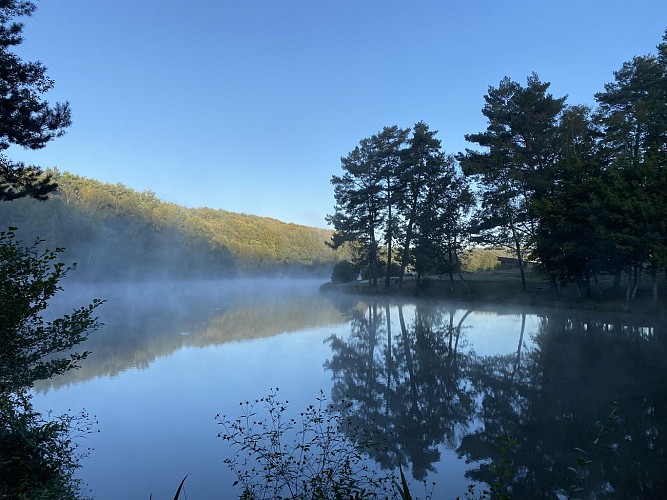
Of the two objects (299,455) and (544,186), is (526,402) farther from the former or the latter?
(544,186)

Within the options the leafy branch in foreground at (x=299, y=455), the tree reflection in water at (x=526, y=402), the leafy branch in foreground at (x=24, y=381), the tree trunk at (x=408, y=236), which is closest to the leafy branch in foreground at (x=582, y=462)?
the tree reflection in water at (x=526, y=402)

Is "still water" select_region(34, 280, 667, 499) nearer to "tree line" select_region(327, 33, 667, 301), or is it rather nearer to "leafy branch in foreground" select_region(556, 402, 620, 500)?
"leafy branch in foreground" select_region(556, 402, 620, 500)

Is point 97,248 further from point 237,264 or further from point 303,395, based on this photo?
point 303,395

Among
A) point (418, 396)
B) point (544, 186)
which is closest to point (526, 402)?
point (418, 396)

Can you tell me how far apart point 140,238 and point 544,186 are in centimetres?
6137

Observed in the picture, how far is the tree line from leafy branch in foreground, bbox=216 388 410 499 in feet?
52.8

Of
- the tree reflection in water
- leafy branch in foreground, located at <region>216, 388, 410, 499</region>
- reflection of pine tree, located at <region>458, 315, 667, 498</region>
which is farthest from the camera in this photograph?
the tree reflection in water

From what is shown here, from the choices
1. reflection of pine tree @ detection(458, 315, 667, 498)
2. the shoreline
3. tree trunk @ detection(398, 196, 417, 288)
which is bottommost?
reflection of pine tree @ detection(458, 315, 667, 498)

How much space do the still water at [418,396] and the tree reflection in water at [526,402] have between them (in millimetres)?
32

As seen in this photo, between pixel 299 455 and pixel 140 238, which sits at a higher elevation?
pixel 140 238

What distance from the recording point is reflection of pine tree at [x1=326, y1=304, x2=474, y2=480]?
625 cm

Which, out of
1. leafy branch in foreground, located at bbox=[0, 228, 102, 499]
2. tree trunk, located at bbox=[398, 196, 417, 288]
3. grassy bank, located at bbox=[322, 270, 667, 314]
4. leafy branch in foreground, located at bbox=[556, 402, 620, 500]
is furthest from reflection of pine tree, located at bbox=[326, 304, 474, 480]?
tree trunk, located at bbox=[398, 196, 417, 288]

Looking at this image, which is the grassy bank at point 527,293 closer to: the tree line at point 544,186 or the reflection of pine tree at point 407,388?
the tree line at point 544,186

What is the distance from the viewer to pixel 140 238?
220ft
